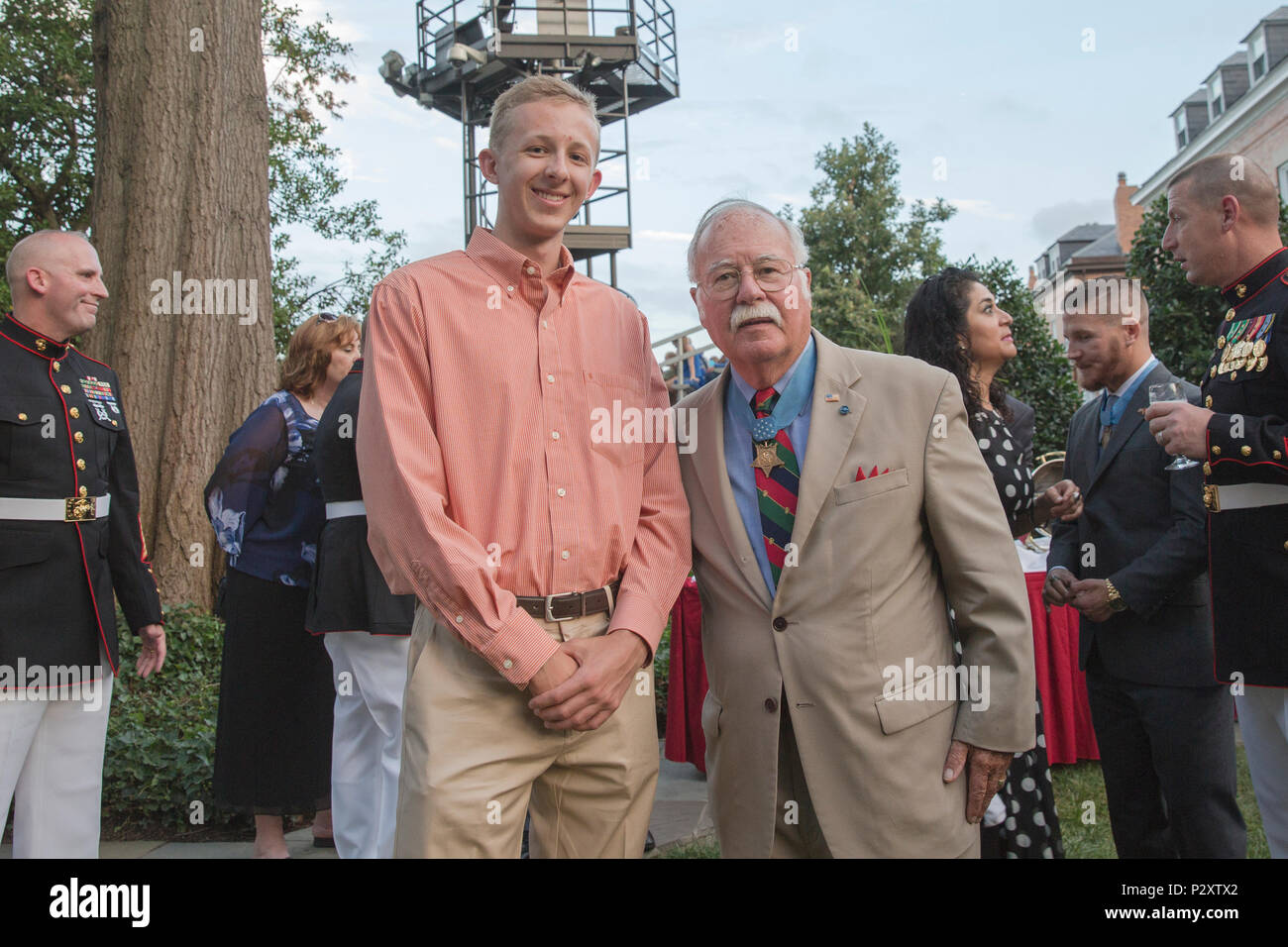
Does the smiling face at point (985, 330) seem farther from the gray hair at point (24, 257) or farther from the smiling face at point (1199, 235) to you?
the gray hair at point (24, 257)

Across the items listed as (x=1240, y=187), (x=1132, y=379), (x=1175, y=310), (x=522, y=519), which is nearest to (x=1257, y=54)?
(x=1175, y=310)

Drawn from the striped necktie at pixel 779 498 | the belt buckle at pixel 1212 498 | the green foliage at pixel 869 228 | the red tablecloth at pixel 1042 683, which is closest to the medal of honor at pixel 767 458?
→ the striped necktie at pixel 779 498

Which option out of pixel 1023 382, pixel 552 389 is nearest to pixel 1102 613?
pixel 552 389

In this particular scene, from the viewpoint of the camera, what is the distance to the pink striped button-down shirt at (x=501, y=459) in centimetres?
203

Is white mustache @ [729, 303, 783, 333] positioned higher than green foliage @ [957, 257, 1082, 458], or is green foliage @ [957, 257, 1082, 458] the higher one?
green foliage @ [957, 257, 1082, 458]

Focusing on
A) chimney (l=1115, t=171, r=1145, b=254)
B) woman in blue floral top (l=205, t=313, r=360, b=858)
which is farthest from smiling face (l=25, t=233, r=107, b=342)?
chimney (l=1115, t=171, r=1145, b=254)

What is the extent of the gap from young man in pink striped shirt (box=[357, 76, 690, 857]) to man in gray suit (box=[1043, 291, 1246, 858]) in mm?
1872

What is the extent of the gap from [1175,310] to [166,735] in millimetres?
12676

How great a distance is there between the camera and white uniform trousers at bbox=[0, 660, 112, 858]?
3135mm

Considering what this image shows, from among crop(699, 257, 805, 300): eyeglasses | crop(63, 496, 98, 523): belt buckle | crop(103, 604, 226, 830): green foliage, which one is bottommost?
crop(103, 604, 226, 830): green foliage

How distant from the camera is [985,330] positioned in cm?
328

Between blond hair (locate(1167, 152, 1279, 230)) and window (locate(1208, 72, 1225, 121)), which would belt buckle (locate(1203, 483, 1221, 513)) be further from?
window (locate(1208, 72, 1225, 121))

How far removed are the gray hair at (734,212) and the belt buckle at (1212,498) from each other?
5.05 ft
